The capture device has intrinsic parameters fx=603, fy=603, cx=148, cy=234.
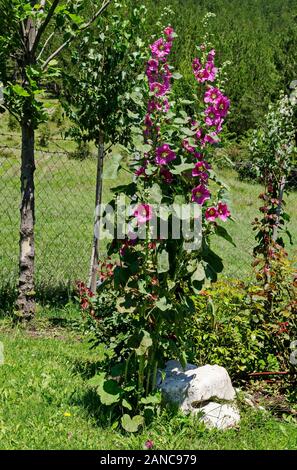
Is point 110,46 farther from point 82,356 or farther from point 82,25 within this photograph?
point 82,356

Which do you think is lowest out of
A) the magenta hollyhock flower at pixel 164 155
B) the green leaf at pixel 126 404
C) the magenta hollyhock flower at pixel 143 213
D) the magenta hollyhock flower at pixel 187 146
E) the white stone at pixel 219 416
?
the white stone at pixel 219 416

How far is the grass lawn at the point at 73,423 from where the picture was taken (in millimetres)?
3246

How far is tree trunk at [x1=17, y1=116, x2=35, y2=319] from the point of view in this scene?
5266mm

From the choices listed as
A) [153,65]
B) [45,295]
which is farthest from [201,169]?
[45,295]

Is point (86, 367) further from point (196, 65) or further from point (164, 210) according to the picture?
point (196, 65)

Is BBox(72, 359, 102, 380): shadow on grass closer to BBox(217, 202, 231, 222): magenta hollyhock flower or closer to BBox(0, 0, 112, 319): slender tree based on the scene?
BBox(0, 0, 112, 319): slender tree

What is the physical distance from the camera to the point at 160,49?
3.28 m

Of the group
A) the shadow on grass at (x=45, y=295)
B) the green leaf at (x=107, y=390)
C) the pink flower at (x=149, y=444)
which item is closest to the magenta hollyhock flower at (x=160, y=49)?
the green leaf at (x=107, y=390)

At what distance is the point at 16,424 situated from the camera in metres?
3.39

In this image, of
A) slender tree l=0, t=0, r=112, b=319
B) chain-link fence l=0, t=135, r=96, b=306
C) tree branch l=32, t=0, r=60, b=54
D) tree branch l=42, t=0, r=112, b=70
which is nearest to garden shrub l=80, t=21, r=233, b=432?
slender tree l=0, t=0, r=112, b=319

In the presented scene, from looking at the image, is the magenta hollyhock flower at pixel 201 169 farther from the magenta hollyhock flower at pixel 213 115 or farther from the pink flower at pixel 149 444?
the pink flower at pixel 149 444

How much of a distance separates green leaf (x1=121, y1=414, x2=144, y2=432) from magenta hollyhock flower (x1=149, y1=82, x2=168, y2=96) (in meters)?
1.77

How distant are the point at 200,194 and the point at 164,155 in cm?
29

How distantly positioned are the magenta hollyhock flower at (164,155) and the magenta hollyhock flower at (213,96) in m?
0.34
